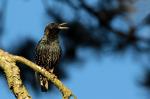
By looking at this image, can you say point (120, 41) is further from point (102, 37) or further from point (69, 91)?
point (69, 91)

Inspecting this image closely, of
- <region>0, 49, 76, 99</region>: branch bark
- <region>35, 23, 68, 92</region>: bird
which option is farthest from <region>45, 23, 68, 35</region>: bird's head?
<region>0, 49, 76, 99</region>: branch bark

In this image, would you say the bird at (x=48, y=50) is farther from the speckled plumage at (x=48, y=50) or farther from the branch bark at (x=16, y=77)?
the branch bark at (x=16, y=77)

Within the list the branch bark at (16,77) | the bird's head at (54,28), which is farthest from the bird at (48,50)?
the branch bark at (16,77)

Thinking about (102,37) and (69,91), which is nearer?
(69,91)

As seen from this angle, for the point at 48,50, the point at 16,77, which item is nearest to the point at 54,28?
the point at 48,50

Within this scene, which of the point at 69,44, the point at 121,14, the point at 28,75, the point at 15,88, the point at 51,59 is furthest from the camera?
the point at 69,44

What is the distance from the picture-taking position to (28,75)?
4.10m

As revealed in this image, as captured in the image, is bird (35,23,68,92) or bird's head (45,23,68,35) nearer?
bird's head (45,23,68,35)

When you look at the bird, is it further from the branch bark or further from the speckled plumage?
the branch bark

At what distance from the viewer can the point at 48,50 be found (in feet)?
11.7

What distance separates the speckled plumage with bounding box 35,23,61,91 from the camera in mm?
3426

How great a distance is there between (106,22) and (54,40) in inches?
51.8

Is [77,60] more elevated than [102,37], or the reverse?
[102,37]

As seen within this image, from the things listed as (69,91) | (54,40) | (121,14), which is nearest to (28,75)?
(54,40)
